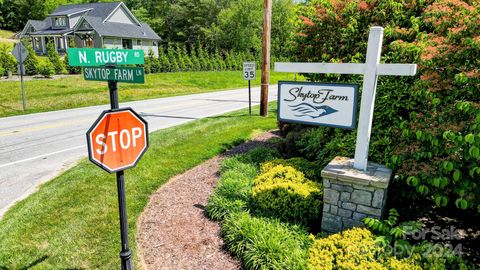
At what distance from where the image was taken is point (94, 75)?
10.7ft

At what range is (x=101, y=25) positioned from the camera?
39.5m

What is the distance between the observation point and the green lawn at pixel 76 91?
1683 centimetres

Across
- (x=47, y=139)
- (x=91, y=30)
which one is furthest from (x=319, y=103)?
(x=91, y=30)

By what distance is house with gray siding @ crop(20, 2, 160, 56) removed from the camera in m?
39.0

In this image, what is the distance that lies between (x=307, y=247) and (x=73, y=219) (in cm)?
344

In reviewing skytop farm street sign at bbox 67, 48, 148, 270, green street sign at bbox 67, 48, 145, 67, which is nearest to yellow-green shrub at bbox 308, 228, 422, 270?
skytop farm street sign at bbox 67, 48, 148, 270

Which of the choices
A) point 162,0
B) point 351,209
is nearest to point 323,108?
point 351,209

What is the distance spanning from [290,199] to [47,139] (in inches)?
341

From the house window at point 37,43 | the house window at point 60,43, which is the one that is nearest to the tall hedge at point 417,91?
the house window at point 60,43

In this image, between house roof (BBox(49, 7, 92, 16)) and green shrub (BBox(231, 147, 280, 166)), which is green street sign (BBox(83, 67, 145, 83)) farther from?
house roof (BBox(49, 7, 92, 16))

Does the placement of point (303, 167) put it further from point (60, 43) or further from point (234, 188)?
point (60, 43)

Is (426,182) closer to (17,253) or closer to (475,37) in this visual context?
(475,37)

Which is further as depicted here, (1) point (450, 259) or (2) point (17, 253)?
(2) point (17, 253)

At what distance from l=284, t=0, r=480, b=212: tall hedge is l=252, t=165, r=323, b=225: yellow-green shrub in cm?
109
